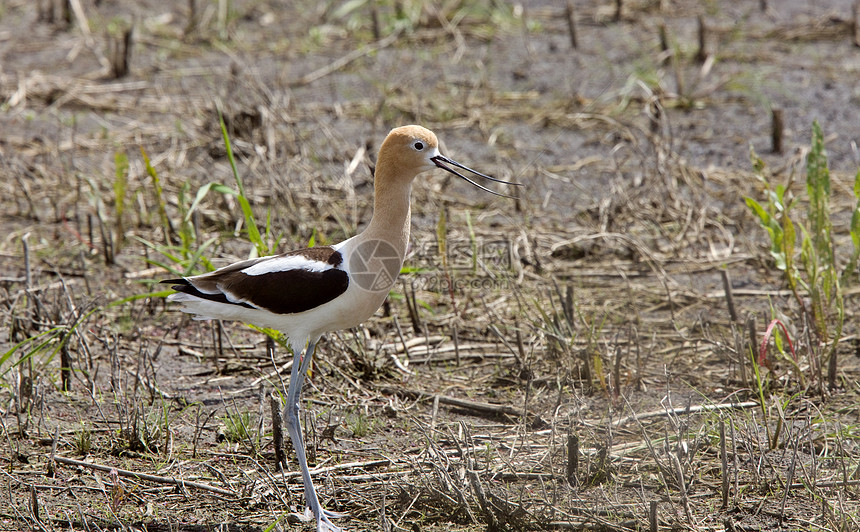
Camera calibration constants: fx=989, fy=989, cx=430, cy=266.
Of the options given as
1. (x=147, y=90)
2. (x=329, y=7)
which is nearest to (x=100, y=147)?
(x=147, y=90)

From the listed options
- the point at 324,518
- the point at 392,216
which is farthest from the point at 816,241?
the point at 324,518

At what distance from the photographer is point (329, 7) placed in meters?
9.81

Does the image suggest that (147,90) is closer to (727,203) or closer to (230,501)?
(727,203)

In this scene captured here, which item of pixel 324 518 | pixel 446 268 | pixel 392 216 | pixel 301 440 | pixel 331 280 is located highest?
pixel 392 216

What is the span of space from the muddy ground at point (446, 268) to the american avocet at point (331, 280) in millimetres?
372

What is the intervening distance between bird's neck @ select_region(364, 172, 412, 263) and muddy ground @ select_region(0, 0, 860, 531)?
741 mm

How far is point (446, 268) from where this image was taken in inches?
202

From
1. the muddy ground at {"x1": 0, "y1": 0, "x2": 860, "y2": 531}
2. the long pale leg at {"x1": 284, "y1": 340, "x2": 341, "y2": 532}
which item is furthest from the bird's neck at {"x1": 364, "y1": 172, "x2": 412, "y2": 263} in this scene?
the muddy ground at {"x1": 0, "y1": 0, "x2": 860, "y2": 531}

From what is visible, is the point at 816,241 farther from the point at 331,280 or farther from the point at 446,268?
the point at 331,280

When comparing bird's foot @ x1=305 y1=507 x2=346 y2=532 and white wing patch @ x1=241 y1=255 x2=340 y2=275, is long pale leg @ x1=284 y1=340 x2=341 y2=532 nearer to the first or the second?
bird's foot @ x1=305 y1=507 x2=346 y2=532

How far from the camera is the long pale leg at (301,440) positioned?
11.3 ft

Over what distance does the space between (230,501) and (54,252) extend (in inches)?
114
